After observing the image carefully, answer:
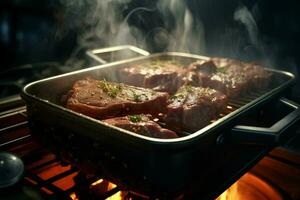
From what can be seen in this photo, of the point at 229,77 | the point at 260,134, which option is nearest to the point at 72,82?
the point at 229,77

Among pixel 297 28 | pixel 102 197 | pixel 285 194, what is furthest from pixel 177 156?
pixel 297 28

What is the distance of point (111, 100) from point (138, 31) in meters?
1.94

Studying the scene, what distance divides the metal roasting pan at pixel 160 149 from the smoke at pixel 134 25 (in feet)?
5.14

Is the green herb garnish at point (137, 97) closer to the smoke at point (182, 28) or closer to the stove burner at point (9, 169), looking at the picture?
the stove burner at point (9, 169)

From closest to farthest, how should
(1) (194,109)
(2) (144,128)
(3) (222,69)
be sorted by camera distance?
1. (2) (144,128)
2. (1) (194,109)
3. (3) (222,69)

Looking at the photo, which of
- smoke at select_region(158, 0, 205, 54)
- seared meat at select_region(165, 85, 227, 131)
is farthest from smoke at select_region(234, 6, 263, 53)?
seared meat at select_region(165, 85, 227, 131)

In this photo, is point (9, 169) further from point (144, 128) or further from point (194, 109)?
point (194, 109)

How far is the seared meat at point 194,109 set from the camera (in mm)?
1961

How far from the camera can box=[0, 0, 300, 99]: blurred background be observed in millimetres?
3070

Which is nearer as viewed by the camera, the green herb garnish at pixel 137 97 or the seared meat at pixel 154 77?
the green herb garnish at pixel 137 97

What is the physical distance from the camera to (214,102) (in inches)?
83.0

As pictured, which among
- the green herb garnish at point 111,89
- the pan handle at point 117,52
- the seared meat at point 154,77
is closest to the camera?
the green herb garnish at point 111,89

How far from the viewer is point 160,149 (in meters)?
1.35

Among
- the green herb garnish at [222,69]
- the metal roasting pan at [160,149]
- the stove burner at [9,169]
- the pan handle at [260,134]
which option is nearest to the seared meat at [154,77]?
the green herb garnish at [222,69]
